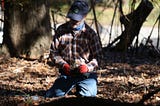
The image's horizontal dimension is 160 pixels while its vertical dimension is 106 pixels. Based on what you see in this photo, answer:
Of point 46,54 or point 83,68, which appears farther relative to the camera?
point 46,54

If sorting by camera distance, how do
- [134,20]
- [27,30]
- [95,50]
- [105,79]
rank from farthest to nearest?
[134,20]
[27,30]
[105,79]
[95,50]

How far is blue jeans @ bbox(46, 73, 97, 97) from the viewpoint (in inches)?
225

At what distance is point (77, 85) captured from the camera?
19.0 feet

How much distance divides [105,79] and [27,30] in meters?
2.17

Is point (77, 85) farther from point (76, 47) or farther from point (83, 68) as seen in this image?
point (76, 47)

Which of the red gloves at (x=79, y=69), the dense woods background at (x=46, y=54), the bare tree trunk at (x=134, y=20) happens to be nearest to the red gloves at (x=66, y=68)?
the red gloves at (x=79, y=69)

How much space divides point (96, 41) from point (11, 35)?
3444 millimetres

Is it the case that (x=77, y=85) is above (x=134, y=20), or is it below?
below

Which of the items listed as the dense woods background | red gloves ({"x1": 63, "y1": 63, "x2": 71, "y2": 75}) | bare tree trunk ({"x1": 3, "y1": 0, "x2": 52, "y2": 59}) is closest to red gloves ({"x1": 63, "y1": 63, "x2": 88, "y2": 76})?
red gloves ({"x1": 63, "y1": 63, "x2": 71, "y2": 75})

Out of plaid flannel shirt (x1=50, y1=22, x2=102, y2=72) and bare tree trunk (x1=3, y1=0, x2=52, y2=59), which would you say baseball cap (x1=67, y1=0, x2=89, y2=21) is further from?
bare tree trunk (x1=3, y1=0, x2=52, y2=59)

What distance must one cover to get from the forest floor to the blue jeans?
10 cm

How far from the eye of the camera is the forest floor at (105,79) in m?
5.81

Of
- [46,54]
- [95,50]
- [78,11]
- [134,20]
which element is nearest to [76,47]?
[95,50]

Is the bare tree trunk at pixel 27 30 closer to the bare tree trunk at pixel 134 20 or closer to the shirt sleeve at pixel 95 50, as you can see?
the bare tree trunk at pixel 134 20
